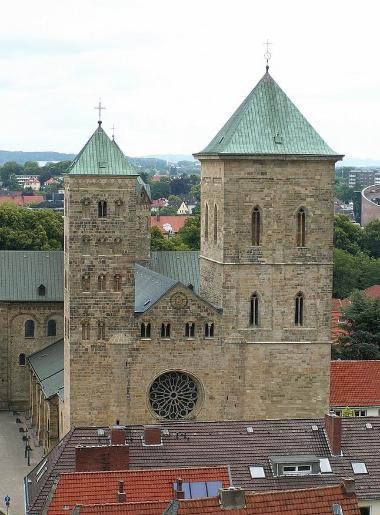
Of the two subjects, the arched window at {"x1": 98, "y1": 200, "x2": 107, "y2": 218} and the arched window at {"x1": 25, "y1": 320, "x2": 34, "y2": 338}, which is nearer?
the arched window at {"x1": 98, "y1": 200, "x2": 107, "y2": 218}

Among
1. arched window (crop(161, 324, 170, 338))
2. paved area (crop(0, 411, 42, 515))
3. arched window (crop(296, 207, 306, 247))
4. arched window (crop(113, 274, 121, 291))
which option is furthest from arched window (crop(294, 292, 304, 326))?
paved area (crop(0, 411, 42, 515))

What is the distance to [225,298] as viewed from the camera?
5950cm

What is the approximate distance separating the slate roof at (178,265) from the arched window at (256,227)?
24247 mm

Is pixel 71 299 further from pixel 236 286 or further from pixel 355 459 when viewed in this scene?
pixel 355 459

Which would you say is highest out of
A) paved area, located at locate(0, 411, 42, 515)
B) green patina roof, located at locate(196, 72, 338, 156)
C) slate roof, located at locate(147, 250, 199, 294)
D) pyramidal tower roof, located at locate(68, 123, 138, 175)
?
green patina roof, located at locate(196, 72, 338, 156)

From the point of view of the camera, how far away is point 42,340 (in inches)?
3201

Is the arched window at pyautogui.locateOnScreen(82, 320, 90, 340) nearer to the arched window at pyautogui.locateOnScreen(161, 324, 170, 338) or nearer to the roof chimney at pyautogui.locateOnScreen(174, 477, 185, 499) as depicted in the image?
the arched window at pyautogui.locateOnScreen(161, 324, 170, 338)

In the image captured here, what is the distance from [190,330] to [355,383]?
1465cm

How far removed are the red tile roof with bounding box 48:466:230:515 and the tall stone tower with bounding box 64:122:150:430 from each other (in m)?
18.0

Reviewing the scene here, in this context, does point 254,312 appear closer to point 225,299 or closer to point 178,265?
point 225,299

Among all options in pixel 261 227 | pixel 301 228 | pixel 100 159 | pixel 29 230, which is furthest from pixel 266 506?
pixel 29 230

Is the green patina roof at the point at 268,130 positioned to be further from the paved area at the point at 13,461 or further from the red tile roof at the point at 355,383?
the paved area at the point at 13,461

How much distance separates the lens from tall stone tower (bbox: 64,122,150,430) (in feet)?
195

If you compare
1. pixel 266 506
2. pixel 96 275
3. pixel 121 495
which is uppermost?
pixel 96 275
